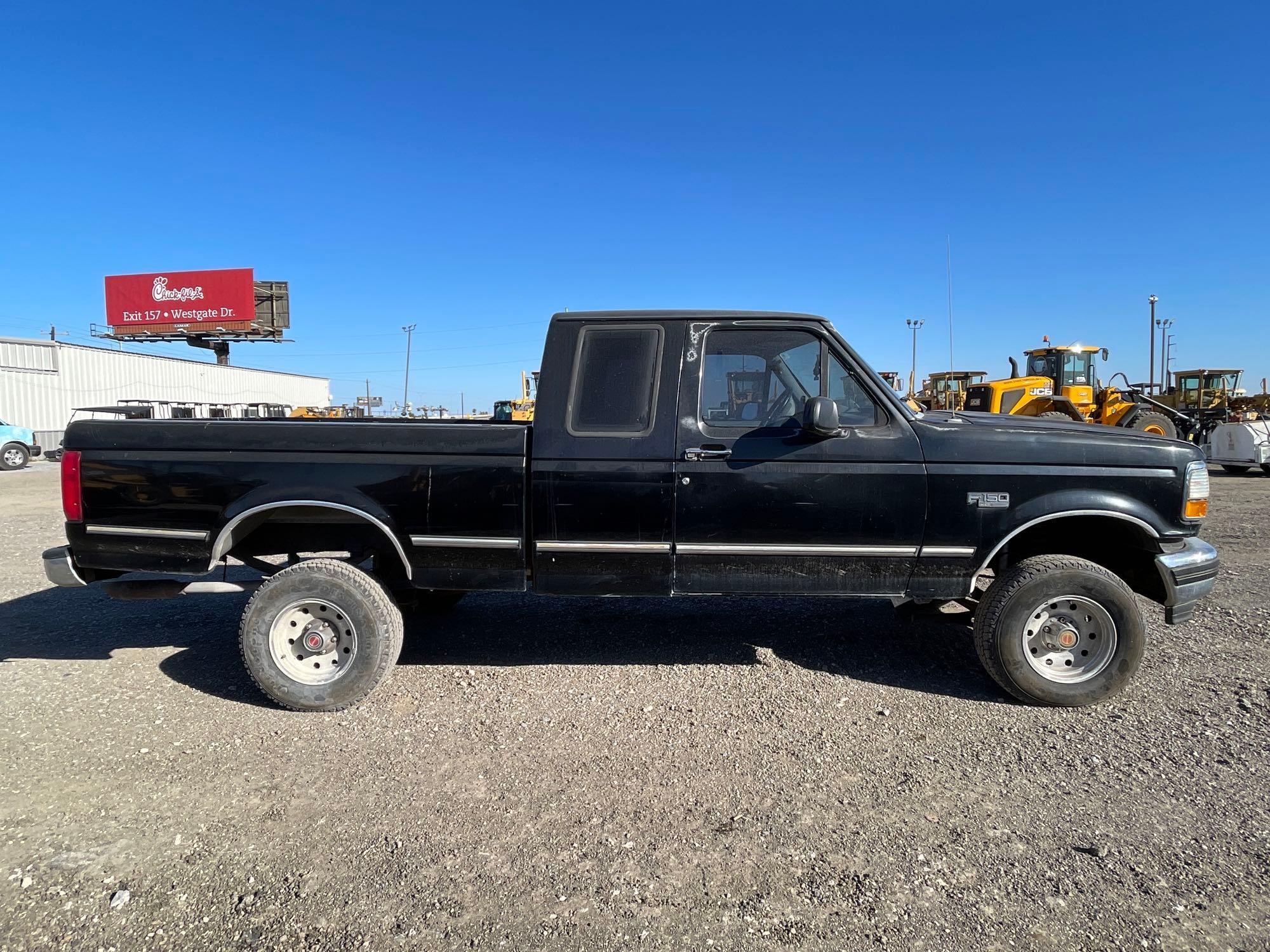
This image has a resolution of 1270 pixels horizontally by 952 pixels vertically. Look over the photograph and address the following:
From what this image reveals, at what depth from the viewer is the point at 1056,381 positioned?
54.6 ft

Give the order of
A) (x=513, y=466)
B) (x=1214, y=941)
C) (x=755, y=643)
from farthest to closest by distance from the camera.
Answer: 1. (x=755, y=643)
2. (x=513, y=466)
3. (x=1214, y=941)

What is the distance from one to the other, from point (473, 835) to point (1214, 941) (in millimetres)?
2433

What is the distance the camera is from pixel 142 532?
3.76m

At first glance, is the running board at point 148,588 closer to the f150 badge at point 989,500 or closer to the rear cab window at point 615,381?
the rear cab window at point 615,381

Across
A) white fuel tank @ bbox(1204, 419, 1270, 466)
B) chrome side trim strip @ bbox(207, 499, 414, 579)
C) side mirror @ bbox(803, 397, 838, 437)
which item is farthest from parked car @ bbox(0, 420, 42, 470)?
white fuel tank @ bbox(1204, 419, 1270, 466)

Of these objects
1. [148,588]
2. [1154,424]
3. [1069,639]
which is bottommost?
[1069,639]

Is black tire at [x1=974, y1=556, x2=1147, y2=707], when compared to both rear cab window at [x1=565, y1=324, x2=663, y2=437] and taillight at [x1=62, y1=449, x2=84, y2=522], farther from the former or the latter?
taillight at [x1=62, y1=449, x2=84, y2=522]

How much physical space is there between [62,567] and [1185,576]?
6034mm

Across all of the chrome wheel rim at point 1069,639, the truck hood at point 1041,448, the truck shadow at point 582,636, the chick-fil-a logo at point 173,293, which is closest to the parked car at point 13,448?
the truck shadow at point 582,636

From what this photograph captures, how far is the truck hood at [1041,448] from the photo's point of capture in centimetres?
357

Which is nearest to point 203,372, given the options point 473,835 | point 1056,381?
point 1056,381

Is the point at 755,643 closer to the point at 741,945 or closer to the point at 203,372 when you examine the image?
the point at 741,945

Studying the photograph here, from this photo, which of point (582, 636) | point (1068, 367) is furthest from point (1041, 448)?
point (1068, 367)

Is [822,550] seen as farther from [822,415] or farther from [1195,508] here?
[1195,508]
